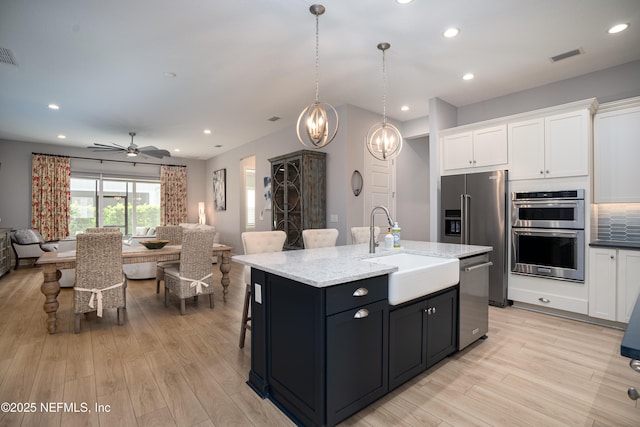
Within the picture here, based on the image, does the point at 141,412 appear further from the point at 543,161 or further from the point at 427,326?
the point at 543,161

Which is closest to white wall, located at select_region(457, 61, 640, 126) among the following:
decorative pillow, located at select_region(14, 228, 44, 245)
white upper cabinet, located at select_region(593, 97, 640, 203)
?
white upper cabinet, located at select_region(593, 97, 640, 203)

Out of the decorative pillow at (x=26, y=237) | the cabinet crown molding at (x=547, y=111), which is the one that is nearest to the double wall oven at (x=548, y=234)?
the cabinet crown molding at (x=547, y=111)

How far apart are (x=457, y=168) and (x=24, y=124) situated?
7.60 meters

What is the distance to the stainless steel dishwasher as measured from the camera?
254cm

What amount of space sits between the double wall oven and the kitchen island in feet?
6.84

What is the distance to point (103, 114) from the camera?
5152 millimetres

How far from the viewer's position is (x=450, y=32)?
9.27 ft

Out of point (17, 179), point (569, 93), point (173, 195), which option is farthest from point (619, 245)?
point (17, 179)

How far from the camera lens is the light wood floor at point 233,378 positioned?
1.81 meters

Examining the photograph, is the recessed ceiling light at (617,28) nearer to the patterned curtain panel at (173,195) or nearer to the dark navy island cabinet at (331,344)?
the dark navy island cabinet at (331,344)

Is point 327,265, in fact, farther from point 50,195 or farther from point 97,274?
point 50,195

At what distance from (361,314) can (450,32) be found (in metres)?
2.67

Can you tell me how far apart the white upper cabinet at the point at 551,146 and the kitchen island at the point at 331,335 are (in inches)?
92.3

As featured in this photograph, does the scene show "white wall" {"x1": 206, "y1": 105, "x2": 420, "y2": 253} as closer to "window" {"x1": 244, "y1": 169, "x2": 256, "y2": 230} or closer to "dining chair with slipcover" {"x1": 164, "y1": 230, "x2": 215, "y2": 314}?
"dining chair with slipcover" {"x1": 164, "y1": 230, "x2": 215, "y2": 314}
